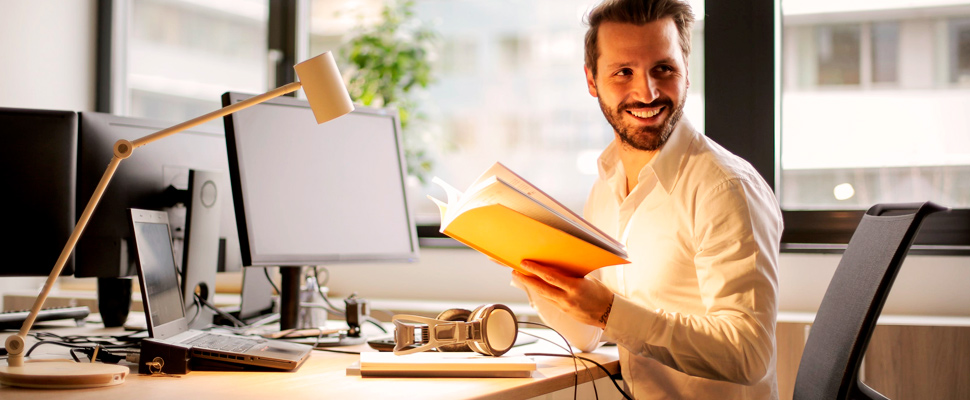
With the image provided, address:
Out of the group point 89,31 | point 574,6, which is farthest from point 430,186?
point 89,31

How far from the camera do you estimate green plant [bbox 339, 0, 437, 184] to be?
3020 millimetres

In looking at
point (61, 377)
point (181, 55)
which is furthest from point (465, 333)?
point (181, 55)

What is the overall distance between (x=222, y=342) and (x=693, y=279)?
885 millimetres

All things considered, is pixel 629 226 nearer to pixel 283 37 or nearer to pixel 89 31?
pixel 283 37

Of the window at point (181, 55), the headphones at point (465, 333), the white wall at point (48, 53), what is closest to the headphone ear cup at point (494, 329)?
the headphones at point (465, 333)

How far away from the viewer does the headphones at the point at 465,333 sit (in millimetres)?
1345

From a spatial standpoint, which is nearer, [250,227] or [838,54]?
[250,227]

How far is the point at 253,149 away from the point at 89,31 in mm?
2488

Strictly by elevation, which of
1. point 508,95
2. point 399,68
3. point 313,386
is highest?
point 399,68

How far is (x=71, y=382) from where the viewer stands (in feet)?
3.64

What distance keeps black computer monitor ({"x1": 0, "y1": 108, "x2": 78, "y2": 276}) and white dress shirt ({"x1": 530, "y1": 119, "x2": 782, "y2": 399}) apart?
108 cm

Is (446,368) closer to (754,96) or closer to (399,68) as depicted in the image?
(754,96)

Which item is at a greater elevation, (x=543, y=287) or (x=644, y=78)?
(x=644, y=78)

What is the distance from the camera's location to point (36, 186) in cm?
166
